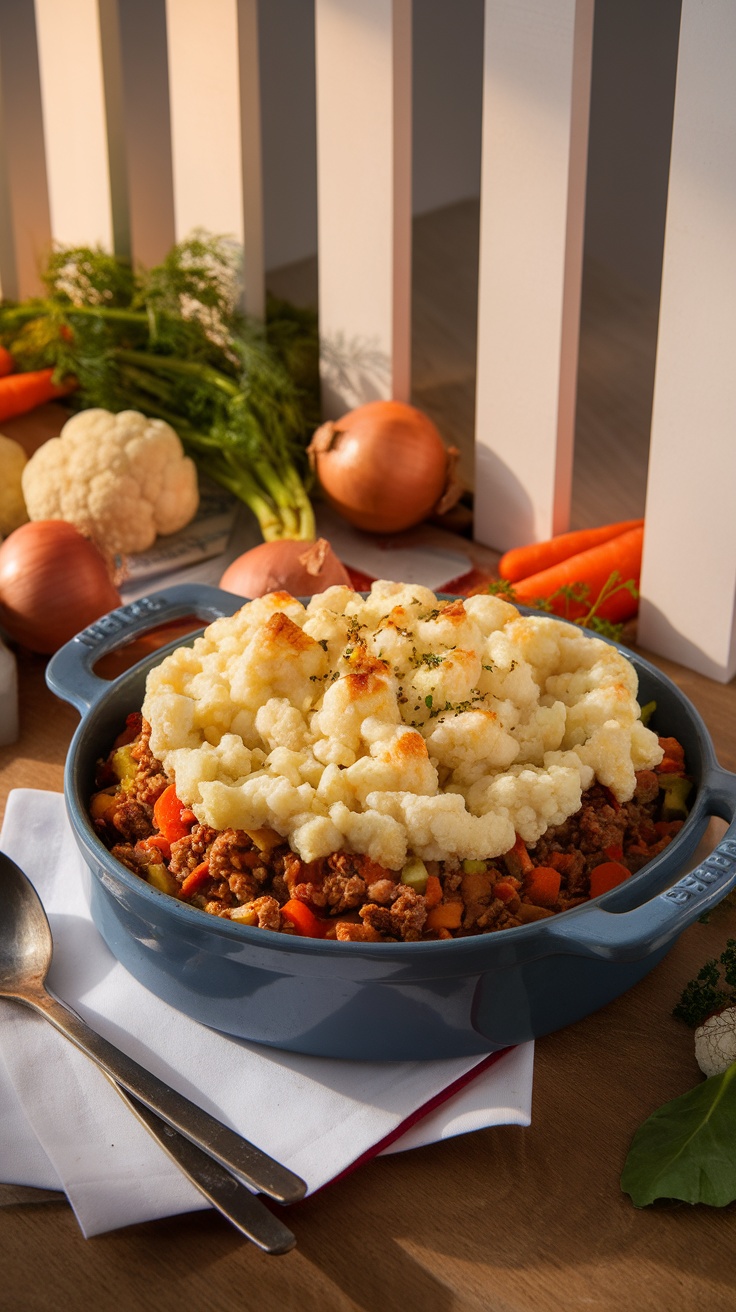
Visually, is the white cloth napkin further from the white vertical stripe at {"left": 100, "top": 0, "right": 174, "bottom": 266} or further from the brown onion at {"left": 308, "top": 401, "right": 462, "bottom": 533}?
the white vertical stripe at {"left": 100, "top": 0, "right": 174, "bottom": 266}

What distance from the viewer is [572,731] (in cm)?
121

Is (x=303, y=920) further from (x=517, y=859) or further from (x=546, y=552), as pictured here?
(x=546, y=552)

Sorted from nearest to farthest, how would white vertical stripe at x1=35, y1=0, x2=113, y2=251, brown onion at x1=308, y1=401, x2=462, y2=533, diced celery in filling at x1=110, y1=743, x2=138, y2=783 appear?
diced celery in filling at x1=110, y1=743, x2=138, y2=783 → brown onion at x1=308, y1=401, x2=462, y2=533 → white vertical stripe at x1=35, y1=0, x2=113, y2=251

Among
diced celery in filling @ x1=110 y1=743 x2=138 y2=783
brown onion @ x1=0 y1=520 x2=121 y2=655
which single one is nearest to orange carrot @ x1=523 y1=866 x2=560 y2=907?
diced celery in filling @ x1=110 y1=743 x2=138 y2=783

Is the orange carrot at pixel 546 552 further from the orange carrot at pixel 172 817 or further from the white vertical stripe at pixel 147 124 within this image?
the white vertical stripe at pixel 147 124

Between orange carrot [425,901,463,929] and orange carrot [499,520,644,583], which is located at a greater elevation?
orange carrot [425,901,463,929]

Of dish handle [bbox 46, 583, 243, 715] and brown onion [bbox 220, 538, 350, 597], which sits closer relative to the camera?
dish handle [bbox 46, 583, 243, 715]

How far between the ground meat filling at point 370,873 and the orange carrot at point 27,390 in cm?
109

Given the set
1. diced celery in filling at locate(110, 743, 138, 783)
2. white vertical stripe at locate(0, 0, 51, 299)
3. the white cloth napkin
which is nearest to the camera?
the white cloth napkin

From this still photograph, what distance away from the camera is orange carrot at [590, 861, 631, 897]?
1110mm

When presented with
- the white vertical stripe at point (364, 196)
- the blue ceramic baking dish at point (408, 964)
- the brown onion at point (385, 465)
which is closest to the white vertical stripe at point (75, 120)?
the white vertical stripe at point (364, 196)

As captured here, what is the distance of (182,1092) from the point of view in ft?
3.63

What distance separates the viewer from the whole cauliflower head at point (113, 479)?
189 cm

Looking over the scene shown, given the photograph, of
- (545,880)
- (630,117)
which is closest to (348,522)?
(545,880)
